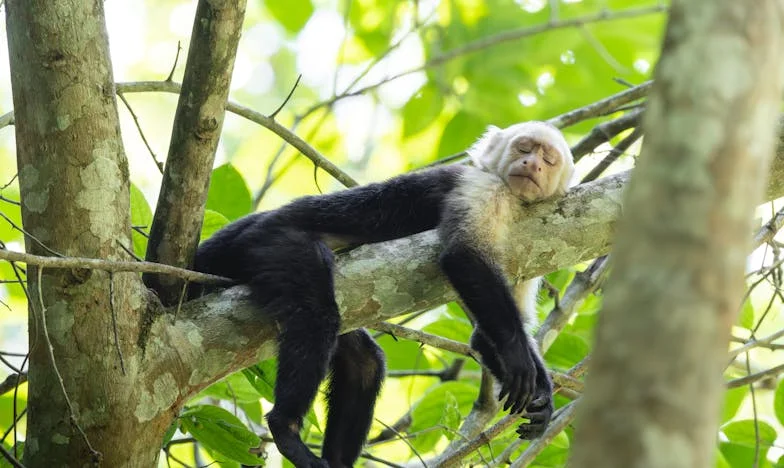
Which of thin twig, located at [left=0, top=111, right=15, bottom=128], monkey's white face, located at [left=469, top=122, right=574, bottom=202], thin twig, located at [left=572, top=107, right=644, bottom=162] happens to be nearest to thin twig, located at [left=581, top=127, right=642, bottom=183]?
thin twig, located at [left=572, top=107, right=644, bottom=162]

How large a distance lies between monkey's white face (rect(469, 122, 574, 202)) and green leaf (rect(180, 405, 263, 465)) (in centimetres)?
147

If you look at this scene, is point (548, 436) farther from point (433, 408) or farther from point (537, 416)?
point (433, 408)

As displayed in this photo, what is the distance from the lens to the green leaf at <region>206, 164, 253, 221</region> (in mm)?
3531

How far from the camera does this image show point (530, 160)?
11.6 feet

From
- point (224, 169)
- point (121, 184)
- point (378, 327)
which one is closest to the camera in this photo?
point (121, 184)

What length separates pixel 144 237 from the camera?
3125mm

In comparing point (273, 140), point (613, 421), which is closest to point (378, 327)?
point (613, 421)

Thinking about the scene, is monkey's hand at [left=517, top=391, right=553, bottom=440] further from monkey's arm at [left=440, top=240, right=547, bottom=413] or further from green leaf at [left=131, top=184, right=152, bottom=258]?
green leaf at [left=131, top=184, right=152, bottom=258]

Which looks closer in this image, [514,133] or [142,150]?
[514,133]

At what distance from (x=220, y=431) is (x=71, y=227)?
3.01 ft

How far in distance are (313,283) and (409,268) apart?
350mm

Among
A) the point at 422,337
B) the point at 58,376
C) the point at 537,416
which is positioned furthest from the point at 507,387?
the point at 58,376

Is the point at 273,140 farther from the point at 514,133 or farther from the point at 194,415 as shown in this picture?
the point at 194,415

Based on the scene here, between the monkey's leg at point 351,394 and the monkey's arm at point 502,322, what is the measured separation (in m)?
0.69
